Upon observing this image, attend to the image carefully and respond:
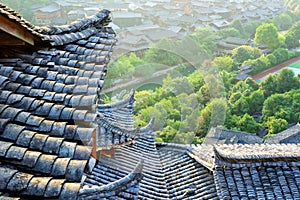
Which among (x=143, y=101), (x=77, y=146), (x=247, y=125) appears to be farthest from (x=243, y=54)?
(x=77, y=146)

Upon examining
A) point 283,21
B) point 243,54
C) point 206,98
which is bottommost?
point 243,54

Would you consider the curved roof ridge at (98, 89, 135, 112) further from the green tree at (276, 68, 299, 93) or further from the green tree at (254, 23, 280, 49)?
the green tree at (254, 23, 280, 49)

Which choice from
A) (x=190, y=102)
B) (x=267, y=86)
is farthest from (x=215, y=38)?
(x=190, y=102)

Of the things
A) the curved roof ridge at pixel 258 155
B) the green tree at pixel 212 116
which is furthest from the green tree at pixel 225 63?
the curved roof ridge at pixel 258 155

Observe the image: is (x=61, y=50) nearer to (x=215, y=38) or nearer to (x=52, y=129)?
(x=52, y=129)

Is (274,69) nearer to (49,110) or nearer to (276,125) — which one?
(276,125)

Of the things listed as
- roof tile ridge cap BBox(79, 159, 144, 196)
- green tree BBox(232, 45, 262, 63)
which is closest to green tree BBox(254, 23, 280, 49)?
green tree BBox(232, 45, 262, 63)

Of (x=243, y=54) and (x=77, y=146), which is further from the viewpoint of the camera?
(x=243, y=54)
